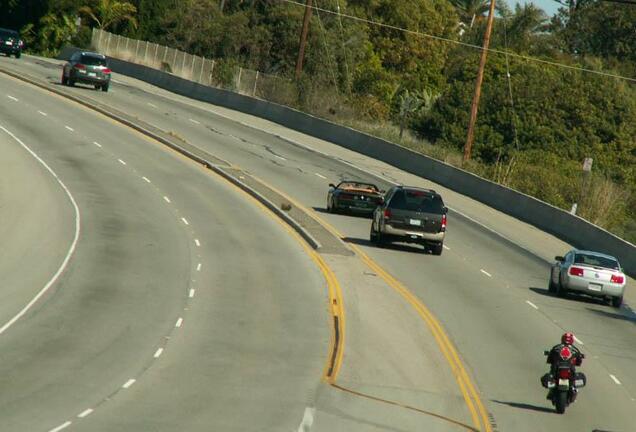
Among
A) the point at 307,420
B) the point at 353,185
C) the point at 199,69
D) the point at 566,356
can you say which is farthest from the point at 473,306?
the point at 199,69

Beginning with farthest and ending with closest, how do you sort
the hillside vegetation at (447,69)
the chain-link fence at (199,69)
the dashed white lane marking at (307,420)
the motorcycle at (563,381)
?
the chain-link fence at (199,69) < the hillside vegetation at (447,69) < the motorcycle at (563,381) < the dashed white lane marking at (307,420)

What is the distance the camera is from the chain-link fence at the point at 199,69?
81.8 m

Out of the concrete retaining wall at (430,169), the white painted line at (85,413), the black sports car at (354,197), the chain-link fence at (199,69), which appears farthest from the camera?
the chain-link fence at (199,69)

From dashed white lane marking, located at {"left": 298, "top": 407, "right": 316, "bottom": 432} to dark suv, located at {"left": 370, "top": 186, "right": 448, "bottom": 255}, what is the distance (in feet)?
61.1

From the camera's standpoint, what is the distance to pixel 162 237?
119 feet

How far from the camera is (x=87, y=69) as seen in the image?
69.7 meters

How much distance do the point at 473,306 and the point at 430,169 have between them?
95.2ft

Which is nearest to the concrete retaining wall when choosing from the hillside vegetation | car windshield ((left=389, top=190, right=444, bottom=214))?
the hillside vegetation

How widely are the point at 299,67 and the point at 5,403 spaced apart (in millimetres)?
64900

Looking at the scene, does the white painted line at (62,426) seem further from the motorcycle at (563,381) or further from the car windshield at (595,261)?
the car windshield at (595,261)

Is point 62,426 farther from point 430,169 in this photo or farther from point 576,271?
point 430,169

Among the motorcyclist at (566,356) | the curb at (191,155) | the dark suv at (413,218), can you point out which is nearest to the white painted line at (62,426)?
the motorcyclist at (566,356)

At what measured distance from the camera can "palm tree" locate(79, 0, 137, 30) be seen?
109 metres

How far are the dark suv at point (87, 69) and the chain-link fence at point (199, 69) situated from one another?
13960 millimetres
